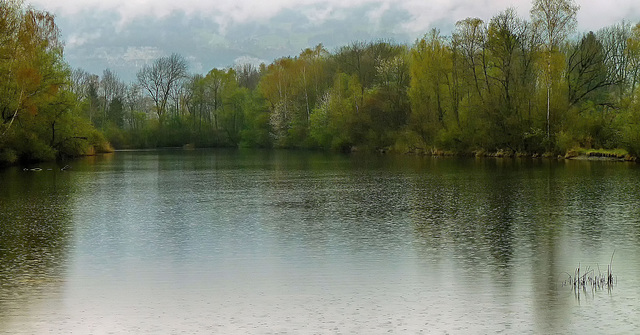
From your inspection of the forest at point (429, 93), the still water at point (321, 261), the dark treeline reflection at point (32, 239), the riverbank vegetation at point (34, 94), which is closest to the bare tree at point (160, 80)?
the forest at point (429, 93)

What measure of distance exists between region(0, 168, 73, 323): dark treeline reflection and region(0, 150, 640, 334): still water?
0.06m

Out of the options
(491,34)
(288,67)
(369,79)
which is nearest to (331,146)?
(369,79)

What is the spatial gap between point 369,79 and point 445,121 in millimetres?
23809

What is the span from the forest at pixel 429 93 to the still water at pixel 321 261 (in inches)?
969

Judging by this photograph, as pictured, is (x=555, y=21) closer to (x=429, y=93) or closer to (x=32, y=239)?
(x=429, y=93)

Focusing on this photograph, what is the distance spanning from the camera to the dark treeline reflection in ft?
41.8

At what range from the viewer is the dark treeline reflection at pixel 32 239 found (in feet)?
41.8

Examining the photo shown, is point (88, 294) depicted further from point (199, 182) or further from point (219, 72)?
point (219, 72)

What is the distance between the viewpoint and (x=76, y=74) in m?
133

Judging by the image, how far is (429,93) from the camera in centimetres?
6950

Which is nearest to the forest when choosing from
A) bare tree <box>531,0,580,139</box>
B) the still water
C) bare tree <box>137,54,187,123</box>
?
bare tree <box>531,0,580,139</box>

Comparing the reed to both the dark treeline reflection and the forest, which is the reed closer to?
the dark treeline reflection

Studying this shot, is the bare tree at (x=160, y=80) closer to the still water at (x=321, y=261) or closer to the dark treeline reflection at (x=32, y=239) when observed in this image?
the dark treeline reflection at (x=32, y=239)

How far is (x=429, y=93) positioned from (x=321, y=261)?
5643 cm
